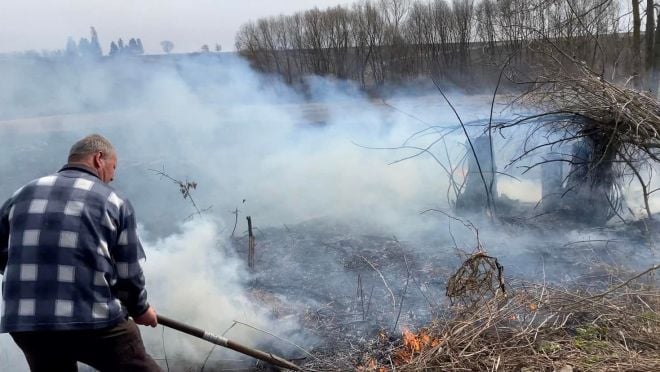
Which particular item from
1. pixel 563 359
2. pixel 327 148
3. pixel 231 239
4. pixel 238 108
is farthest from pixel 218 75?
pixel 563 359

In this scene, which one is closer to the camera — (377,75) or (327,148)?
(327,148)

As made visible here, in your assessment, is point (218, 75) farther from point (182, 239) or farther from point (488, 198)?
point (488, 198)

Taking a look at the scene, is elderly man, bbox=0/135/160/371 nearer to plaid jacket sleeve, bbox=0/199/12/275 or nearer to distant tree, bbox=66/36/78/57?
plaid jacket sleeve, bbox=0/199/12/275

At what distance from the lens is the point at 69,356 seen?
2314 millimetres

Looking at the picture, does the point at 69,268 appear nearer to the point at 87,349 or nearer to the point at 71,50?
the point at 87,349

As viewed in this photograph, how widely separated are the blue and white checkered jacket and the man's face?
0.16m

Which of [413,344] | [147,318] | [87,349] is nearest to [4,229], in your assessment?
[87,349]

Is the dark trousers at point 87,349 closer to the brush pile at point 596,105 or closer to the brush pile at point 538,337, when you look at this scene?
the brush pile at point 538,337

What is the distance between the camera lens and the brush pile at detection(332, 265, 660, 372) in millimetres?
2896

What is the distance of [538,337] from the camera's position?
3.16 metres

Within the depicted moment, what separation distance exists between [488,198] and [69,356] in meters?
5.37

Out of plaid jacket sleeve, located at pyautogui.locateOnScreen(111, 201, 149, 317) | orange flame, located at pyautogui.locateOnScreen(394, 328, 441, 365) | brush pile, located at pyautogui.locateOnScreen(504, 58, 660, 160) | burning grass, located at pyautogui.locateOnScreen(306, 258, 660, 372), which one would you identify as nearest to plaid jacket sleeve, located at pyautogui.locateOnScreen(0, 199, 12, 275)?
plaid jacket sleeve, located at pyautogui.locateOnScreen(111, 201, 149, 317)

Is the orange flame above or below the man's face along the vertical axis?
below

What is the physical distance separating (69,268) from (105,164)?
0.58 m
